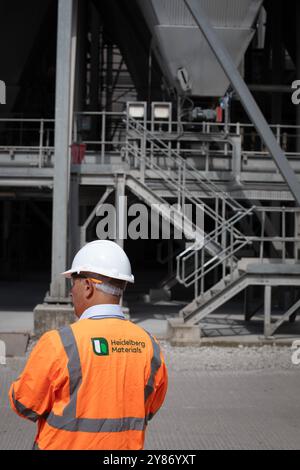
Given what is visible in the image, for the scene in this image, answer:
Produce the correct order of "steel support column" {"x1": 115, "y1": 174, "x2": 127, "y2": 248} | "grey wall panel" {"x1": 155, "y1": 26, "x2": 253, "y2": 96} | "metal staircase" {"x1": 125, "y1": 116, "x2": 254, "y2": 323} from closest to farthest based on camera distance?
"metal staircase" {"x1": 125, "y1": 116, "x2": 254, "y2": 323}
"steel support column" {"x1": 115, "y1": 174, "x2": 127, "y2": 248}
"grey wall panel" {"x1": 155, "y1": 26, "x2": 253, "y2": 96}

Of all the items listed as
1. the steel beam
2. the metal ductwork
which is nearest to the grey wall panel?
the metal ductwork

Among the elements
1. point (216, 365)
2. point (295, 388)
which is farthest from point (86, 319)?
point (216, 365)

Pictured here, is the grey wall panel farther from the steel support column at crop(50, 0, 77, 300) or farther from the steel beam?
the steel support column at crop(50, 0, 77, 300)

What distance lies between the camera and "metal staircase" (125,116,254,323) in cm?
1173

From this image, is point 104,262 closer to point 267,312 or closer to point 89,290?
point 89,290

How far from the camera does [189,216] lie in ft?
44.1

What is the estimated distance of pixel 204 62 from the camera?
1470 centimetres

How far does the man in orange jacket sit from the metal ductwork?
12.5 meters

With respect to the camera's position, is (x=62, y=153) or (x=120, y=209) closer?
(x=62, y=153)

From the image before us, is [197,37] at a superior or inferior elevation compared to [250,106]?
superior

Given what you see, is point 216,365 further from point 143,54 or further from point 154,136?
point 143,54

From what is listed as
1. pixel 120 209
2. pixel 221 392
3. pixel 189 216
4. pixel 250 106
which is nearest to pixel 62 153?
pixel 120 209

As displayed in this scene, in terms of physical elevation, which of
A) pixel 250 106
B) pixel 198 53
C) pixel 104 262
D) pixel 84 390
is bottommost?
pixel 84 390

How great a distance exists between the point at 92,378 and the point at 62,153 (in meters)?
9.98
